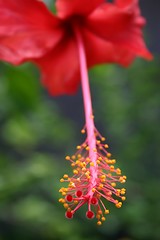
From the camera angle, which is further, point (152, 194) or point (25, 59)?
point (152, 194)

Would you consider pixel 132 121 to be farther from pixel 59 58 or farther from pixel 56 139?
pixel 59 58

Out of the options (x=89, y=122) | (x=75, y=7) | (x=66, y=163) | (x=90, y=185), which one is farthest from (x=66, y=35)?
(x=66, y=163)

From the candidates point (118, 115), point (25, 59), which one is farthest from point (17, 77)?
point (118, 115)

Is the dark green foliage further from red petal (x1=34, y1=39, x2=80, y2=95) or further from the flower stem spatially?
the flower stem

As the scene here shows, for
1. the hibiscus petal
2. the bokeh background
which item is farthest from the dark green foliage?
the hibiscus petal

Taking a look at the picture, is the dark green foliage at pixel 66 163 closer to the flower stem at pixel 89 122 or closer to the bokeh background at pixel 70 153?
the bokeh background at pixel 70 153

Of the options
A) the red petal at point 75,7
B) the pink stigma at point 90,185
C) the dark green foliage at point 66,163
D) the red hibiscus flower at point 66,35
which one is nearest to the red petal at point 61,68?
the red hibiscus flower at point 66,35

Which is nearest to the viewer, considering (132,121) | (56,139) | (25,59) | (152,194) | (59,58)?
(25,59)
